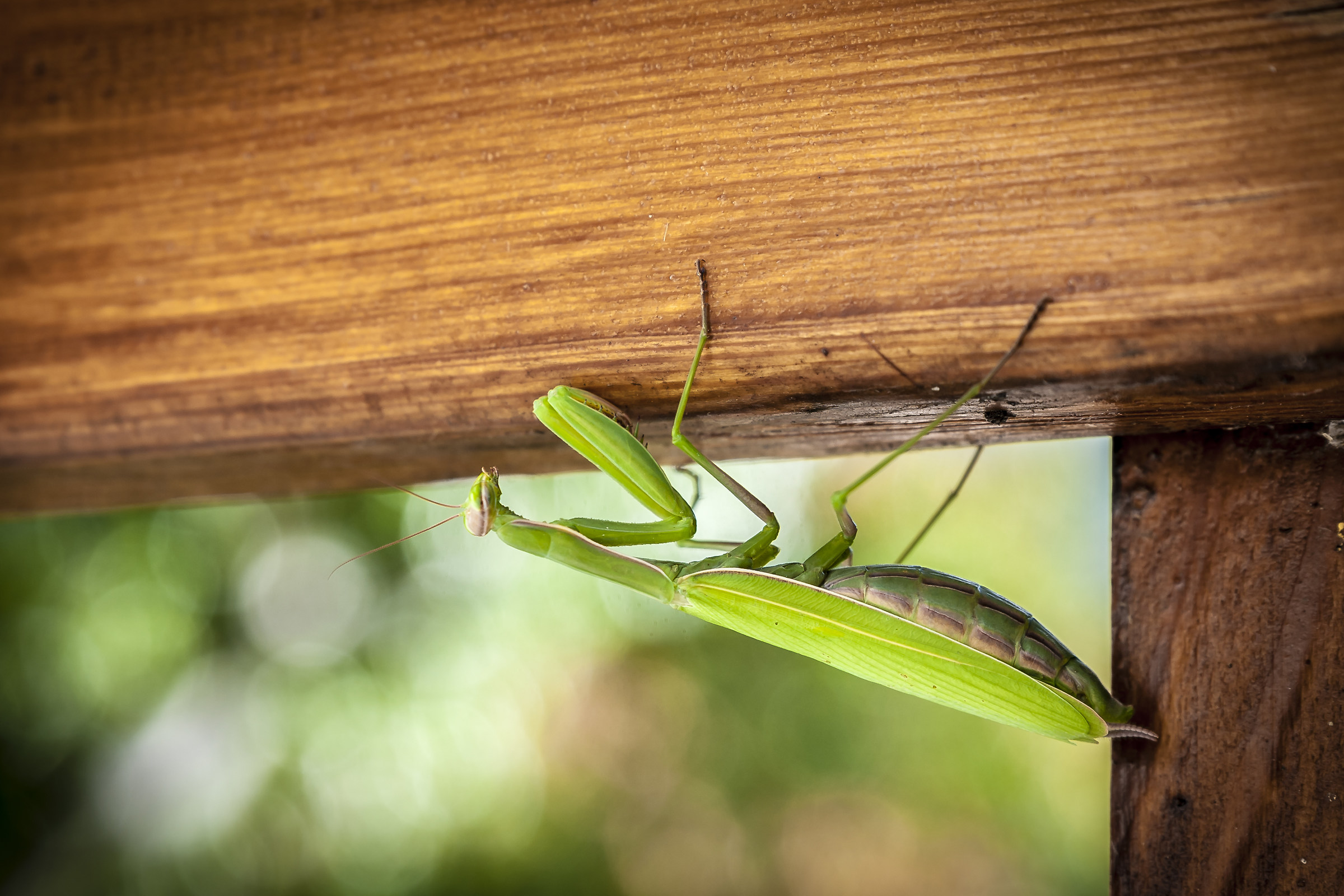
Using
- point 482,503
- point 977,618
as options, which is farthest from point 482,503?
point 977,618

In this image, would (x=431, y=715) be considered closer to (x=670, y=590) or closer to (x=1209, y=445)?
(x=670, y=590)

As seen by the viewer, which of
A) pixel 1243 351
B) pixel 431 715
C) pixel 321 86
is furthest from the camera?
pixel 431 715

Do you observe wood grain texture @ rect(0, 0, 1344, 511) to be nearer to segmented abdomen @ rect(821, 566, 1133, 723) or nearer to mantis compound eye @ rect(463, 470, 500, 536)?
mantis compound eye @ rect(463, 470, 500, 536)

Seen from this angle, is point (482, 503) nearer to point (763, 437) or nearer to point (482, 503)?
point (482, 503)

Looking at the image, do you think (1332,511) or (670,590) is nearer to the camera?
(1332,511)

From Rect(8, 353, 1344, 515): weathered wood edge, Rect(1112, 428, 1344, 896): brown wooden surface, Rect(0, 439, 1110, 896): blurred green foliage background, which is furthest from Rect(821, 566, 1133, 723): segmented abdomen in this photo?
Rect(0, 439, 1110, 896): blurred green foliage background

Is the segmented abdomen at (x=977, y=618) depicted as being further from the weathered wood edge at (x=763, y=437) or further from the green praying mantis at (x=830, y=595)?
the weathered wood edge at (x=763, y=437)

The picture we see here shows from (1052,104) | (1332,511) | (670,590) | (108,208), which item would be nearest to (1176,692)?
(1332,511)
